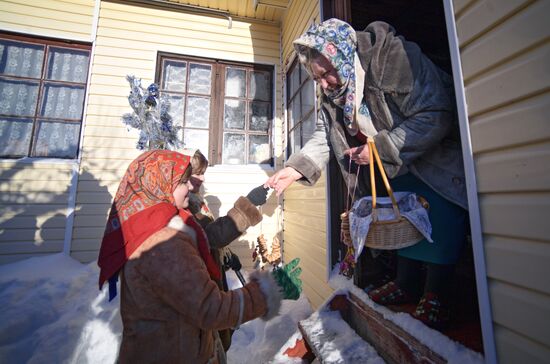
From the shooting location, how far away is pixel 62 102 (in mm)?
A: 4043

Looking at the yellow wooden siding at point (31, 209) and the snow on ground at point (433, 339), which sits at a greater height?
the yellow wooden siding at point (31, 209)

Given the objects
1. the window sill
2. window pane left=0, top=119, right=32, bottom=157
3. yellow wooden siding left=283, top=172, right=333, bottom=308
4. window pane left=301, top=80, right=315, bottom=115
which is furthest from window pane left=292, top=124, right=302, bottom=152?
window pane left=0, top=119, right=32, bottom=157

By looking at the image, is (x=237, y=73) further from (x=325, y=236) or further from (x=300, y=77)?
(x=325, y=236)

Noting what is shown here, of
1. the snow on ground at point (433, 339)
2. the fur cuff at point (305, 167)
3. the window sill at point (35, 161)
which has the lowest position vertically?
the snow on ground at point (433, 339)

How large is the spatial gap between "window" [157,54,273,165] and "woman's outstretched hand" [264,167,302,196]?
2.84m

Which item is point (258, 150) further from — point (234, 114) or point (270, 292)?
point (270, 292)

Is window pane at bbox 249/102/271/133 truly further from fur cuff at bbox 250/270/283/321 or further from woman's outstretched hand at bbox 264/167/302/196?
fur cuff at bbox 250/270/283/321

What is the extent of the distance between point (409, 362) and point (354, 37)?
176cm

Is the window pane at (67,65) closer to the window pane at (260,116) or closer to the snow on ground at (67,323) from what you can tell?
the window pane at (260,116)

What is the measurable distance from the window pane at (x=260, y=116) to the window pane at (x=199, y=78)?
2.98 feet

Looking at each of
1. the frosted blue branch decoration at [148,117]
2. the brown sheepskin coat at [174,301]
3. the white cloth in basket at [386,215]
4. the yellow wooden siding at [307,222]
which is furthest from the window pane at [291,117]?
the brown sheepskin coat at [174,301]

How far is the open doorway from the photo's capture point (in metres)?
1.84

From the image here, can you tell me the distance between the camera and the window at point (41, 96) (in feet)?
12.6

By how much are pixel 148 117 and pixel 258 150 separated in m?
1.97
